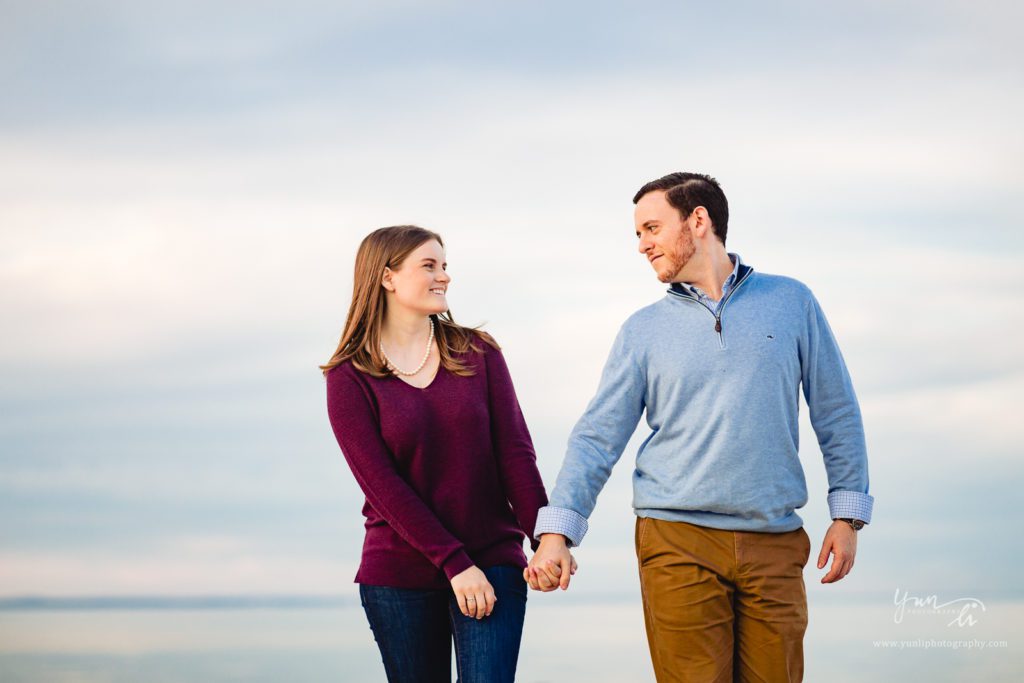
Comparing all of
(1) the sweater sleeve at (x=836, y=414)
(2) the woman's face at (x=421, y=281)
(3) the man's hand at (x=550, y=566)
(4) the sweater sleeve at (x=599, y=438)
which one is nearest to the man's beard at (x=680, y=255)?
(4) the sweater sleeve at (x=599, y=438)

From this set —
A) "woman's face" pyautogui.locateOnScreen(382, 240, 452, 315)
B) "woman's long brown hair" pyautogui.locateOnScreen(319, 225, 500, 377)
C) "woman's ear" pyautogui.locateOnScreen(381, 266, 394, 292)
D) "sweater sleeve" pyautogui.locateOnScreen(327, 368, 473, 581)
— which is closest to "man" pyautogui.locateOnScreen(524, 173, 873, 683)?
"sweater sleeve" pyautogui.locateOnScreen(327, 368, 473, 581)

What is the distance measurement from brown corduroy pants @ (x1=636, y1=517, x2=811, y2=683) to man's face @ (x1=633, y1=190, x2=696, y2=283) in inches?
34.9

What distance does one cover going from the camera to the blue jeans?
421 centimetres

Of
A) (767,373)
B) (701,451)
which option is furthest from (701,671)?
(767,373)

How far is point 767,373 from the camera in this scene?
424 cm

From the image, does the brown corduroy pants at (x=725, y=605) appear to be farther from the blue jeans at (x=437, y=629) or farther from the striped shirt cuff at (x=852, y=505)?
the blue jeans at (x=437, y=629)

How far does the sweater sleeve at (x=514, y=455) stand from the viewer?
14.5 ft

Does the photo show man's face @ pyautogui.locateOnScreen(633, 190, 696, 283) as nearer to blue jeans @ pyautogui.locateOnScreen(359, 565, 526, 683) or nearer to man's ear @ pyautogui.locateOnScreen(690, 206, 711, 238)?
man's ear @ pyautogui.locateOnScreen(690, 206, 711, 238)

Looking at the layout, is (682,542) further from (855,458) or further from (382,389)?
(382,389)

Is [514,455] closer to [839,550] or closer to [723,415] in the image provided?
[723,415]

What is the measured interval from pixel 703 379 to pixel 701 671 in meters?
0.95

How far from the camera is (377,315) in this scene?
178 inches

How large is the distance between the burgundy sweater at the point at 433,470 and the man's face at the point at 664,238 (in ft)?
2.32

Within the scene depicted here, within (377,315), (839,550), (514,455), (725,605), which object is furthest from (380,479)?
(839,550)
